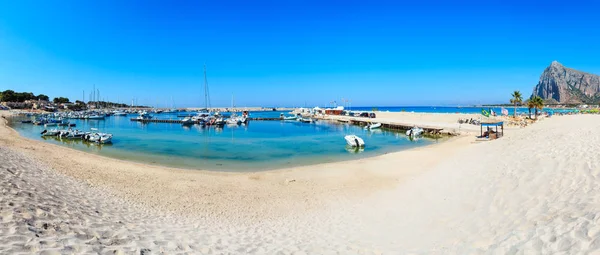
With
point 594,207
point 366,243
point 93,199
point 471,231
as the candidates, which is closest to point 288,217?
point 366,243

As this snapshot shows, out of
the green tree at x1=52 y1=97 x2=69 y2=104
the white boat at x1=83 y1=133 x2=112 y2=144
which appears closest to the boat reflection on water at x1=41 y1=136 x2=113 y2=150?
the white boat at x1=83 y1=133 x2=112 y2=144

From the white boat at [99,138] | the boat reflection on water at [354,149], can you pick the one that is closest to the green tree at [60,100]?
the white boat at [99,138]

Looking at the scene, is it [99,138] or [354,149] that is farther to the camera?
[99,138]

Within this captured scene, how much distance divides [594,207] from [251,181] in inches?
554

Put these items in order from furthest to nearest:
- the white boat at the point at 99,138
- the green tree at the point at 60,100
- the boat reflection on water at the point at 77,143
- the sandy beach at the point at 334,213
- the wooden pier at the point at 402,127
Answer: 1. the green tree at the point at 60,100
2. the wooden pier at the point at 402,127
3. the white boat at the point at 99,138
4. the boat reflection on water at the point at 77,143
5. the sandy beach at the point at 334,213

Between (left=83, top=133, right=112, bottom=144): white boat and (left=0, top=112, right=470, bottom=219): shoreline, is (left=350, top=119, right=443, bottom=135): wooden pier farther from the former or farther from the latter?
(left=83, top=133, right=112, bottom=144): white boat

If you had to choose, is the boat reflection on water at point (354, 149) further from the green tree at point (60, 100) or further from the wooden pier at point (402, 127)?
the green tree at point (60, 100)

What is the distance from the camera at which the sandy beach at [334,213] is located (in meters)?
5.53

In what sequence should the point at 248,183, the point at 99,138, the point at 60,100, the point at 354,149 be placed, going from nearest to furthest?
the point at 248,183, the point at 354,149, the point at 99,138, the point at 60,100

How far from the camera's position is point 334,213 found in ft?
35.3

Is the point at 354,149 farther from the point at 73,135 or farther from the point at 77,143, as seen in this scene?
the point at 73,135

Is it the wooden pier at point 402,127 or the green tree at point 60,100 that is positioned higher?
the green tree at point 60,100

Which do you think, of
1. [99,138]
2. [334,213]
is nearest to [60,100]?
[99,138]

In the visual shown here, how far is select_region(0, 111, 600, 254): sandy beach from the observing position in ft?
18.1
